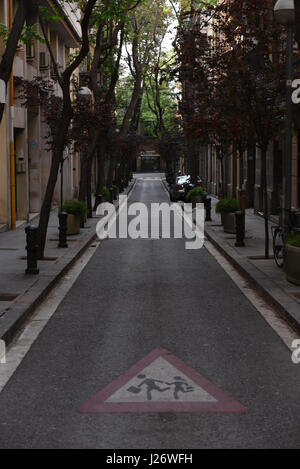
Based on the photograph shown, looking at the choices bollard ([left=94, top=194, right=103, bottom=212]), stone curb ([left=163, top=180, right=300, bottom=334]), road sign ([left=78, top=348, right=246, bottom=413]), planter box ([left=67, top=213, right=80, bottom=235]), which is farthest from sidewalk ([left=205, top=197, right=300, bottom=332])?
bollard ([left=94, top=194, right=103, bottom=212])

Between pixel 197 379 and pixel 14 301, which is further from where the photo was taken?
pixel 14 301

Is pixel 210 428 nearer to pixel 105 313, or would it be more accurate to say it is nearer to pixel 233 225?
pixel 105 313

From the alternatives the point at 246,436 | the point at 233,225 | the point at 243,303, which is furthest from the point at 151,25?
the point at 246,436

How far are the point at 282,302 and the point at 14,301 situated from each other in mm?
4015

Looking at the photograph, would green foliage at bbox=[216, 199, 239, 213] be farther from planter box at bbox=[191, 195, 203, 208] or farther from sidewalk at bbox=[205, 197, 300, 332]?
planter box at bbox=[191, 195, 203, 208]

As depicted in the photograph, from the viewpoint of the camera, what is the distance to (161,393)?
6.70 meters

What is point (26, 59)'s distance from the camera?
98.6 feet

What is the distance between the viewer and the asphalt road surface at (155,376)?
5.66 metres

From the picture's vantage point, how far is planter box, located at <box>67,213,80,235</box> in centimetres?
2241

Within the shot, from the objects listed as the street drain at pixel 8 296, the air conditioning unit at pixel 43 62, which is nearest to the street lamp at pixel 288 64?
the street drain at pixel 8 296

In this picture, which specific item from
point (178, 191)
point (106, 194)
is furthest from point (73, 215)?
point (178, 191)

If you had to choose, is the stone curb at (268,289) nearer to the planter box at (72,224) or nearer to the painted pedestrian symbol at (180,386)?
the painted pedestrian symbol at (180,386)

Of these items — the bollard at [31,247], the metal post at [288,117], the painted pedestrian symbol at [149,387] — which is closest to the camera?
the painted pedestrian symbol at [149,387]

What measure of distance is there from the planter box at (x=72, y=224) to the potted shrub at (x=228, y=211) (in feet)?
15.4
